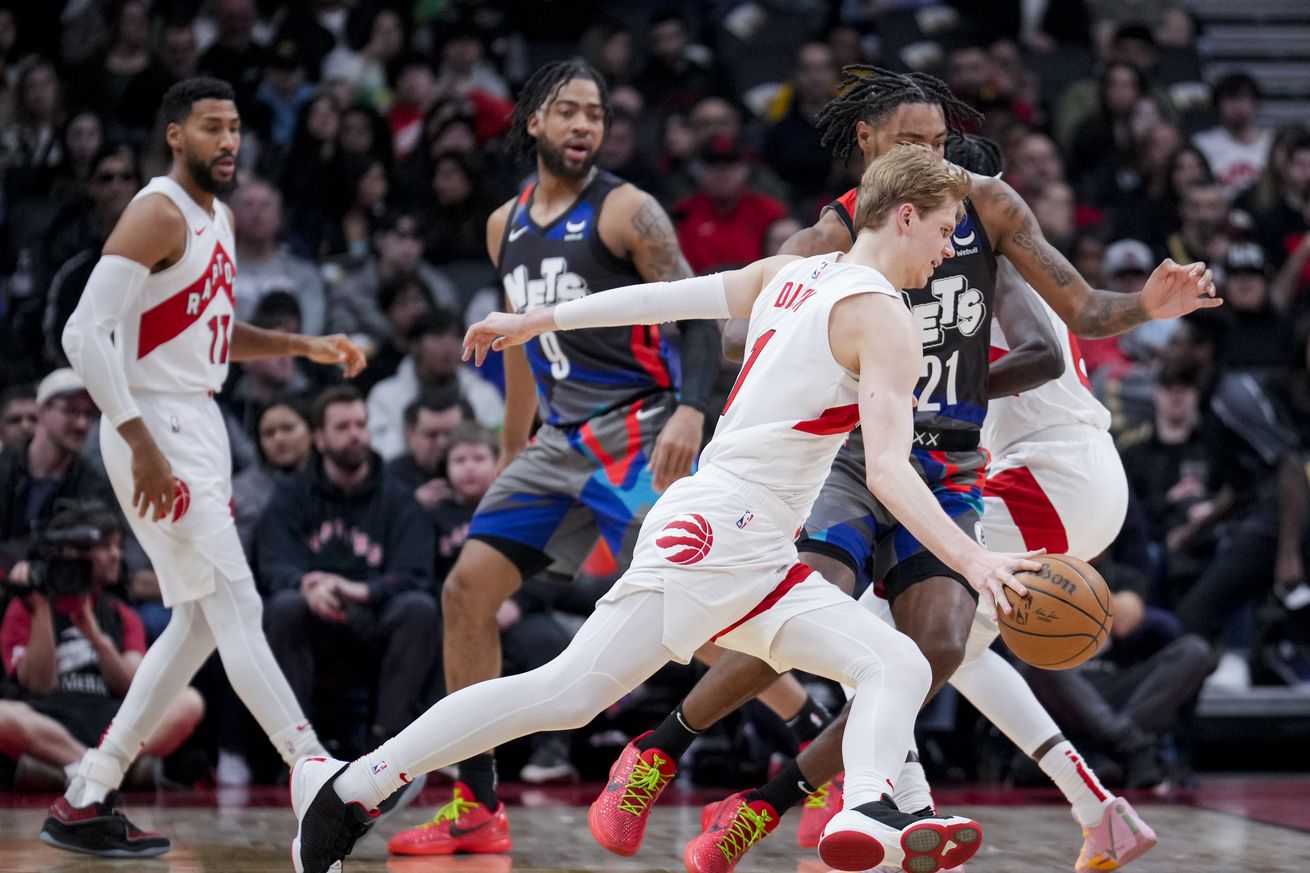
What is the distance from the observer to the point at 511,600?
26.3 ft

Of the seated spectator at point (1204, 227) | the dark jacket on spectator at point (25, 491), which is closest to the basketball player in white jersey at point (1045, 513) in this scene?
the dark jacket on spectator at point (25, 491)

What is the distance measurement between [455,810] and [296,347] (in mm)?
1777

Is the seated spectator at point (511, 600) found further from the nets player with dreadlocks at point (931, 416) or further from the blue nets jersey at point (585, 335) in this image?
the nets player with dreadlocks at point (931, 416)

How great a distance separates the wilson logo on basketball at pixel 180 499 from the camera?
556 centimetres

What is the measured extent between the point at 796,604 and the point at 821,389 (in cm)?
53

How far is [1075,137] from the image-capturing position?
1256cm

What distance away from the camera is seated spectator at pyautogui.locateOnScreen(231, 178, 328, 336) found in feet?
31.7

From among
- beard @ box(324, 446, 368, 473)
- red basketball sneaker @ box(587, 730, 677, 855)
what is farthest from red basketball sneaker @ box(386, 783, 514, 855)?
beard @ box(324, 446, 368, 473)

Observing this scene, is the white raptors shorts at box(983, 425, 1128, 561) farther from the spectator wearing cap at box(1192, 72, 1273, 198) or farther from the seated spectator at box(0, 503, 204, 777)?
the spectator wearing cap at box(1192, 72, 1273, 198)

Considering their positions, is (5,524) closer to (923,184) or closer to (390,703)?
(390,703)

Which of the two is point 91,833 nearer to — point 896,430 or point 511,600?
point 511,600

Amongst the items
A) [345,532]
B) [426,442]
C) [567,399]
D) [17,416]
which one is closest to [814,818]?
[567,399]

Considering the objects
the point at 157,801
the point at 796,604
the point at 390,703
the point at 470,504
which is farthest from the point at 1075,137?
the point at 796,604

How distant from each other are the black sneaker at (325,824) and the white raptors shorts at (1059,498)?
2.15m
